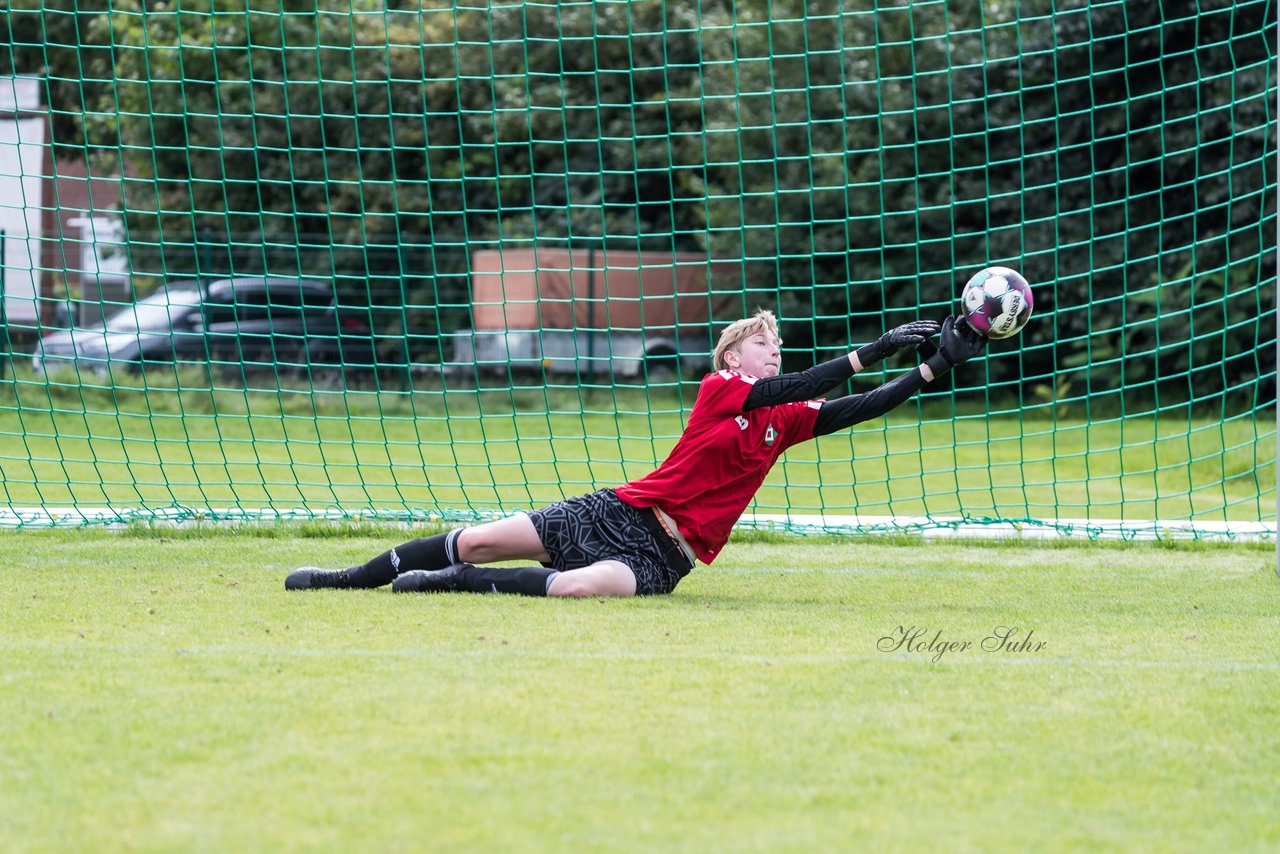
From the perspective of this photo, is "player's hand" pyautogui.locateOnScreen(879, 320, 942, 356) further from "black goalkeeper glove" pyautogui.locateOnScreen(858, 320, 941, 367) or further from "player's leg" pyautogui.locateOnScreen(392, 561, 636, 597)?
"player's leg" pyautogui.locateOnScreen(392, 561, 636, 597)

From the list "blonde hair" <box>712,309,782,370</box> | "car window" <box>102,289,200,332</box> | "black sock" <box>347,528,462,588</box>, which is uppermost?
"blonde hair" <box>712,309,782,370</box>

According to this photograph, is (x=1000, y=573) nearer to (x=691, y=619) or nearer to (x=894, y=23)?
(x=691, y=619)

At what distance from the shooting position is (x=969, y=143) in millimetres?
16562

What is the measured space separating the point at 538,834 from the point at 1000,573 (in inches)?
154

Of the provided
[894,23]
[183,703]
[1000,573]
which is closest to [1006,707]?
[183,703]

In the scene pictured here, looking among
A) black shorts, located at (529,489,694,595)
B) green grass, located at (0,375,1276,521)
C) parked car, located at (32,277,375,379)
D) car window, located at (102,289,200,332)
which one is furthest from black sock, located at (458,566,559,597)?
car window, located at (102,289,200,332)

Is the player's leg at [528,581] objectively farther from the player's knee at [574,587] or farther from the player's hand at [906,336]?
the player's hand at [906,336]

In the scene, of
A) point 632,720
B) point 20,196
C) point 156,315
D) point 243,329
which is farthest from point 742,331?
point 20,196

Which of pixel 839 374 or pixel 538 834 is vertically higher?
pixel 839 374

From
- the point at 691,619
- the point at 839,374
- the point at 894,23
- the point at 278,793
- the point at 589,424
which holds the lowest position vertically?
the point at 589,424

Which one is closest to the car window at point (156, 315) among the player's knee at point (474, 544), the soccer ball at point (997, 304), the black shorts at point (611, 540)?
the player's knee at point (474, 544)

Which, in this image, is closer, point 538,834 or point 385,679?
point 538,834

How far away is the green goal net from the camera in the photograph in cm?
1021
